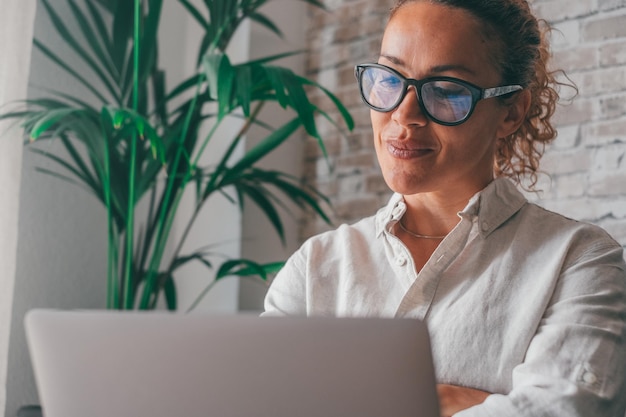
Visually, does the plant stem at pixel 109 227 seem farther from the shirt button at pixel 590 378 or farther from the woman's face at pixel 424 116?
the shirt button at pixel 590 378

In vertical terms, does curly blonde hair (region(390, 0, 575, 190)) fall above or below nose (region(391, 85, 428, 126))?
above

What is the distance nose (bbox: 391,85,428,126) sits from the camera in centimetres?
135

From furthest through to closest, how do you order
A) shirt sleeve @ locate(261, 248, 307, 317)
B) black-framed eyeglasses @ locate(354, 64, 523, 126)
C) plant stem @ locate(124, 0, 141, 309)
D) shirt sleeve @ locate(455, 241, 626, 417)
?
1. plant stem @ locate(124, 0, 141, 309)
2. shirt sleeve @ locate(261, 248, 307, 317)
3. black-framed eyeglasses @ locate(354, 64, 523, 126)
4. shirt sleeve @ locate(455, 241, 626, 417)

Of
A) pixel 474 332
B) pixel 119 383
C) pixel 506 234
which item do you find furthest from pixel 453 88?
pixel 119 383

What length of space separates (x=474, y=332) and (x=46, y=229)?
5.26 ft

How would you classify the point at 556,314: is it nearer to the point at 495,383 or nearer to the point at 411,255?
the point at 495,383

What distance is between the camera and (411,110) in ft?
4.45

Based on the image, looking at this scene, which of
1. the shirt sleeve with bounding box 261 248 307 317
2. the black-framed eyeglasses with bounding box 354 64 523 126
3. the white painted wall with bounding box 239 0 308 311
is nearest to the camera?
the black-framed eyeglasses with bounding box 354 64 523 126

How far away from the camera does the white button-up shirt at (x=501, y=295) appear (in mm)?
1118

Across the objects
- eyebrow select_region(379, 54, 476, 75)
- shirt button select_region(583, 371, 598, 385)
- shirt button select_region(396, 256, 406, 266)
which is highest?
eyebrow select_region(379, 54, 476, 75)

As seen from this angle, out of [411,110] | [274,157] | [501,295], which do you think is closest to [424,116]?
[411,110]

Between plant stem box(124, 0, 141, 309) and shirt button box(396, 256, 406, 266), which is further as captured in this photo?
plant stem box(124, 0, 141, 309)

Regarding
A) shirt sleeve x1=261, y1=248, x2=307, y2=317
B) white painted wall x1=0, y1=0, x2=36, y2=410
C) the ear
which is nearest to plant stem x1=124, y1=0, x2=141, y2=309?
white painted wall x1=0, y1=0, x2=36, y2=410

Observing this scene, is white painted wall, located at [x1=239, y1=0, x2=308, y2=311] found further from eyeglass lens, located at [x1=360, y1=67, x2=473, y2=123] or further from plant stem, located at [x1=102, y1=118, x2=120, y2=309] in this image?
eyeglass lens, located at [x1=360, y1=67, x2=473, y2=123]
